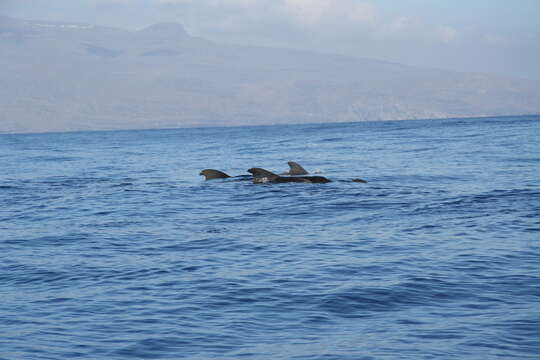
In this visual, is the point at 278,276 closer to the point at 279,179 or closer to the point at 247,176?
the point at 279,179

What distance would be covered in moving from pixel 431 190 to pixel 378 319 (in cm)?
1462

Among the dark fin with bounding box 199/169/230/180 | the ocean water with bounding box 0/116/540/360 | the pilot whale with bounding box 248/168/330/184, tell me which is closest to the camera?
the ocean water with bounding box 0/116/540/360

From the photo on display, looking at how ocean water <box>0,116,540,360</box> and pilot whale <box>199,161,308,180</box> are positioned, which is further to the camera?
pilot whale <box>199,161,308,180</box>

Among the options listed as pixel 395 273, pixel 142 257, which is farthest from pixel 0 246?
pixel 395 273

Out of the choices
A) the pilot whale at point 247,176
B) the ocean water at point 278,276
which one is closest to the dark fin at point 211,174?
the pilot whale at point 247,176

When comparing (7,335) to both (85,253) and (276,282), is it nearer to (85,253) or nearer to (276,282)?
(276,282)

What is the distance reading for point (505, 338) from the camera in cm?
766

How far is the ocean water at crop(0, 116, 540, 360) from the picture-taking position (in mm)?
7777

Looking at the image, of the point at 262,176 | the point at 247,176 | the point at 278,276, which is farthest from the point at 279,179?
the point at 278,276

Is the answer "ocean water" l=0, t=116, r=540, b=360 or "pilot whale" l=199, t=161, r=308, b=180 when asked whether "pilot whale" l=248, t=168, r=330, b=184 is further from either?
"ocean water" l=0, t=116, r=540, b=360

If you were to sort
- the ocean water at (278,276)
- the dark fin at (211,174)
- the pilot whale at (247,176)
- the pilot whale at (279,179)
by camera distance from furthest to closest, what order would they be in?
the dark fin at (211,174), the pilot whale at (247,176), the pilot whale at (279,179), the ocean water at (278,276)

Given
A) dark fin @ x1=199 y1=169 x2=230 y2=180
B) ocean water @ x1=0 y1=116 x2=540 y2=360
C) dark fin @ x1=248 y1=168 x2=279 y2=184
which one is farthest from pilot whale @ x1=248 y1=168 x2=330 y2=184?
dark fin @ x1=199 y1=169 x2=230 y2=180

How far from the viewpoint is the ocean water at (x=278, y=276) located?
7777 millimetres

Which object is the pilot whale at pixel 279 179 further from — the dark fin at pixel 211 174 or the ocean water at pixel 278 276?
the dark fin at pixel 211 174
